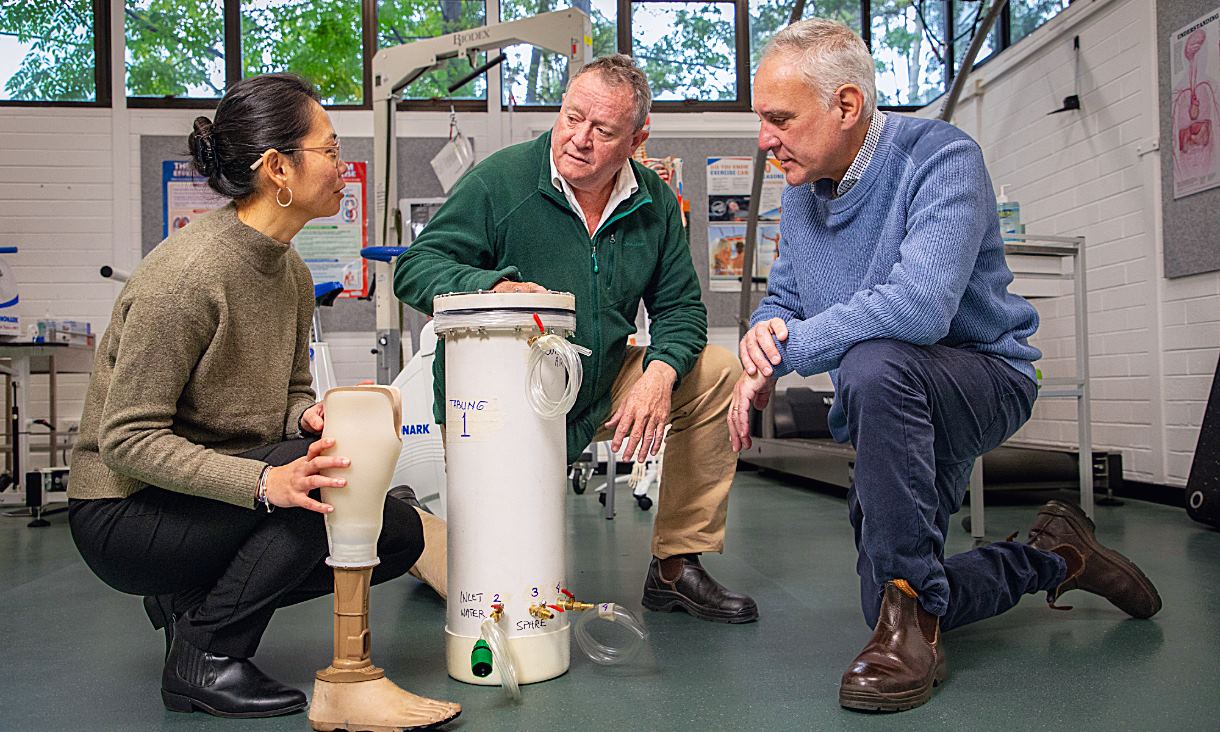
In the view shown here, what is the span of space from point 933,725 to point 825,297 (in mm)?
698

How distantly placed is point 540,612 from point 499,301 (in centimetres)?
46

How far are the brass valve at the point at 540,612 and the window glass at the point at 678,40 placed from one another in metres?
4.61

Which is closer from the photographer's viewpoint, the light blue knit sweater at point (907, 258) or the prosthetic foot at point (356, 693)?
the prosthetic foot at point (356, 693)

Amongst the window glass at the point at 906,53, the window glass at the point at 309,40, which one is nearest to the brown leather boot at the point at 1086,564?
the window glass at the point at 906,53

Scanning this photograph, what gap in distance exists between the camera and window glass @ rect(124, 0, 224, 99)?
5.36 m

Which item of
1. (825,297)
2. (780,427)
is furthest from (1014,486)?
(825,297)

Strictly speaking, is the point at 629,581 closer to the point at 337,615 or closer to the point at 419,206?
the point at 337,615

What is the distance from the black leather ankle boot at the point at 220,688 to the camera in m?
1.34

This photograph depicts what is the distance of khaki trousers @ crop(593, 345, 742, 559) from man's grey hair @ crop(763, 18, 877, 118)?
2.04 feet

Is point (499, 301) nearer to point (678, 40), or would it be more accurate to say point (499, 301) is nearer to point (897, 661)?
point (897, 661)

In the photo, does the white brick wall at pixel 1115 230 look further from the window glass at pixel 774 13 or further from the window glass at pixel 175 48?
the window glass at pixel 175 48

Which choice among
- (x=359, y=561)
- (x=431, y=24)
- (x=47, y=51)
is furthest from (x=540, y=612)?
(x=47, y=51)

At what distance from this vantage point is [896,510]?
1.36 meters

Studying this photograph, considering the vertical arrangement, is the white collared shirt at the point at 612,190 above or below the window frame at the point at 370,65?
below
